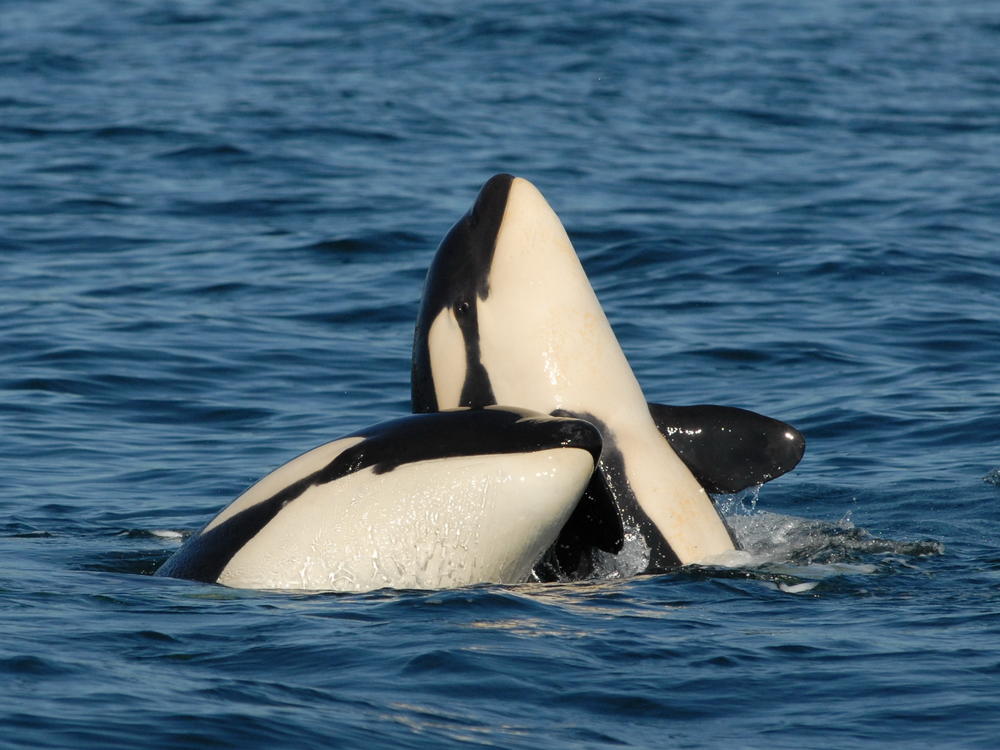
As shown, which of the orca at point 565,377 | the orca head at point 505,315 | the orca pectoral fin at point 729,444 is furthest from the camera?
the orca pectoral fin at point 729,444

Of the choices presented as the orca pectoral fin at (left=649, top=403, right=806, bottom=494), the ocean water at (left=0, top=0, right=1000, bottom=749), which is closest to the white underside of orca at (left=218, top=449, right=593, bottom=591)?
the ocean water at (left=0, top=0, right=1000, bottom=749)

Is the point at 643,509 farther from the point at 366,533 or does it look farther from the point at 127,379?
the point at 127,379

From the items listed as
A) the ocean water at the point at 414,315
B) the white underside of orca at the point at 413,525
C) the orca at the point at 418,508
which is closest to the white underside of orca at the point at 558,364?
the ocean water at the point at 414,315

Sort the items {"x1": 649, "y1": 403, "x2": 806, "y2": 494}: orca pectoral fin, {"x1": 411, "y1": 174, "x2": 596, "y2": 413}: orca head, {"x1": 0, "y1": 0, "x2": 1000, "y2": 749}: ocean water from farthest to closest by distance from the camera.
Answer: {"x1": 649, "y1": 403, "x2": 806, "y2": 494}: orca pectoral fin
{"x1": 411, "y1": 174, "x2": 596, "y2": 413}: orca head
{"x1": 0, "y1": 0, "x2": 1000, "y2": 749}: ocean water

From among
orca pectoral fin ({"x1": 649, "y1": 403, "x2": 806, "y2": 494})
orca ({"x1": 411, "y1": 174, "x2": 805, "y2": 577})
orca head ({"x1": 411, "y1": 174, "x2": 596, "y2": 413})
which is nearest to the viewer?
orca ({"x1": 411, "y1": 174, "x2": 805, "y2": 577})

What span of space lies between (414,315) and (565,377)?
33.0ft

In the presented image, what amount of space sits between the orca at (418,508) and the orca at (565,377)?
949mm

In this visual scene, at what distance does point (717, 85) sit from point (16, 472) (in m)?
25.8

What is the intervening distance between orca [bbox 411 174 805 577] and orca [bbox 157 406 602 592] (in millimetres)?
949

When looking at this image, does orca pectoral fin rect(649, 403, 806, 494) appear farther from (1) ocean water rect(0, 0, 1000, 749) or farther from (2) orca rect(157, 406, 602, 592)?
(2) orca rect(157, 406, 602, 592)

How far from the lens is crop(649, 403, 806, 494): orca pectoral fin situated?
10961 mm

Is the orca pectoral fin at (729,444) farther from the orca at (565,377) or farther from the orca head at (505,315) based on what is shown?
the orca head at (505,315)

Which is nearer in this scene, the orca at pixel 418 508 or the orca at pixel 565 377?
the orca at pixel 418 508

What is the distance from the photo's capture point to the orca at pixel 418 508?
959cm
